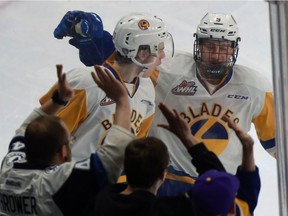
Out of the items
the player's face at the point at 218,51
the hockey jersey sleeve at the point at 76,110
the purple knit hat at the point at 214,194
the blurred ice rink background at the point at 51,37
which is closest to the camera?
the purple knit hat at the point at 214,194

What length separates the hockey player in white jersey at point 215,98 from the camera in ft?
9.49

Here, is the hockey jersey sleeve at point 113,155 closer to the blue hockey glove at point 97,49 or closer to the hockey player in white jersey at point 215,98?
the hockey player in white jersey at point 215,98

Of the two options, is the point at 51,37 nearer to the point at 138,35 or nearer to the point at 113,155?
the point at 138,35

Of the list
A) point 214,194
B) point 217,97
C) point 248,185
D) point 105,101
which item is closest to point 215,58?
point 217,97

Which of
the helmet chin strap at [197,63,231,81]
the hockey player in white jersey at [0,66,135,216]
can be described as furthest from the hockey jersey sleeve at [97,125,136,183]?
the helmet chin strap at [197,63,231,81]

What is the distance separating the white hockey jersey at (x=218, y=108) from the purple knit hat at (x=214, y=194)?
0.98m

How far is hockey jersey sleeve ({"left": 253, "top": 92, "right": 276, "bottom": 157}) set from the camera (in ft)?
Result: 9.55

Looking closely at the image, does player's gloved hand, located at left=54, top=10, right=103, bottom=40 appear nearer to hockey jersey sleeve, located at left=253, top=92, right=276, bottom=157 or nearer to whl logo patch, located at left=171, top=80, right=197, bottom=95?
whl logo patch, located at left=171, top=80, right=197, bottom=95

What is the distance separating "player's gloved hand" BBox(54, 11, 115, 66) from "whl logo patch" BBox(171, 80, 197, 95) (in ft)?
1.00

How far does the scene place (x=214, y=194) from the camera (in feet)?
6.13

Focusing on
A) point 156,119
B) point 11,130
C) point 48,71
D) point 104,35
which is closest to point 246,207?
point 156,119

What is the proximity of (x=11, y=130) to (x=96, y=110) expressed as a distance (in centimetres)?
92

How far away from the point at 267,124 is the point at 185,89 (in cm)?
34

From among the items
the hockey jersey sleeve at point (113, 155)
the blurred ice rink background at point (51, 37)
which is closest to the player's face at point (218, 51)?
the blurred ice rink background at point (51, 37)
